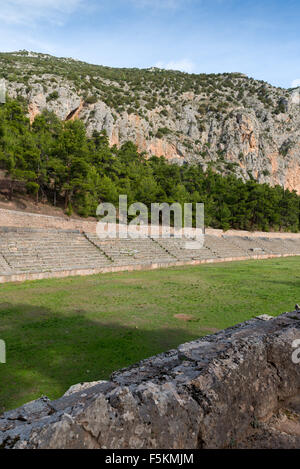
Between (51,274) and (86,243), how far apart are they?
22.0 feet

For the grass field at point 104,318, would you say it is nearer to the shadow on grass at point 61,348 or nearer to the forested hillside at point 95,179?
the shadow on grass at point 61,348

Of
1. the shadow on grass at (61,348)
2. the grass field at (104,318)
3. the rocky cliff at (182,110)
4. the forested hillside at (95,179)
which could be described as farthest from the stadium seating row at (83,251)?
the rocky cliff at (182,110)

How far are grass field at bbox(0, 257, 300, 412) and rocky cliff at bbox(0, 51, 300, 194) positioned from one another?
55.8 m

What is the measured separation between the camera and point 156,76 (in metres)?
100

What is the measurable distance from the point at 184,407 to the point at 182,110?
3772 inches

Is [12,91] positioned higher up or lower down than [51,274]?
higher up

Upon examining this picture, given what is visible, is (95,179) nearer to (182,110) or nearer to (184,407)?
(184,407)

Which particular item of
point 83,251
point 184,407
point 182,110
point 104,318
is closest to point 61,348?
point 104,318

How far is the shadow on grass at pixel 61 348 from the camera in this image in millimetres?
6020

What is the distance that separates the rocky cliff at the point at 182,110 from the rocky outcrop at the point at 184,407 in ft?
217

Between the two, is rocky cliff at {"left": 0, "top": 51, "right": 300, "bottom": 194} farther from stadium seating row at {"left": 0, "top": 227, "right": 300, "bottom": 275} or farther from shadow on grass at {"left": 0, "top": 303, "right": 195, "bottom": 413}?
shadow on grass at {"left": 0, "top": 303, "right": 195, "bottom": 413}

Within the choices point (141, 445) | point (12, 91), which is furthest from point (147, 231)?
point (12, 91)

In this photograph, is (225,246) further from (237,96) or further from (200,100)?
(237,96)

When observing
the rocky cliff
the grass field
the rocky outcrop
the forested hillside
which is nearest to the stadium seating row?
the grass field
